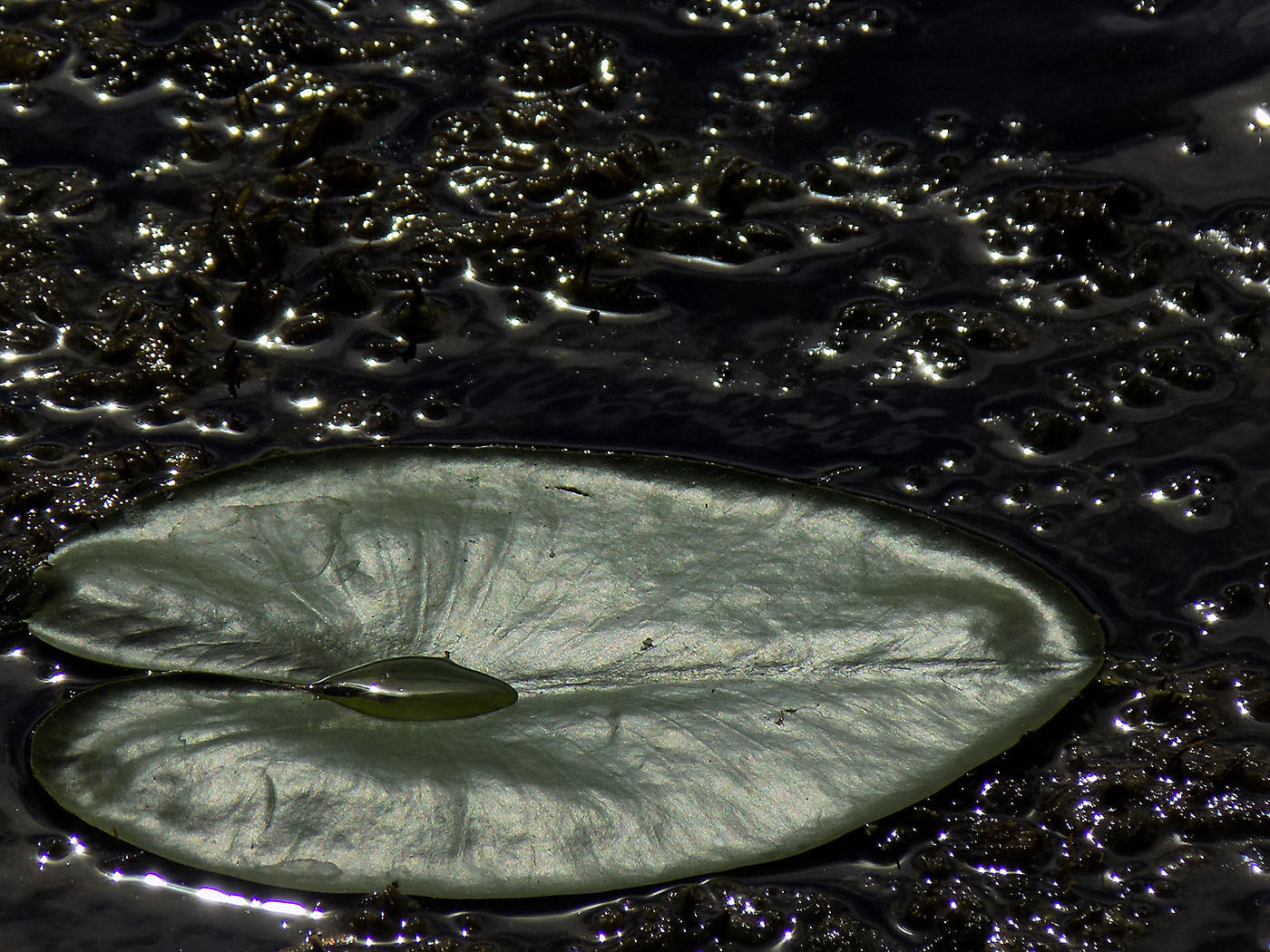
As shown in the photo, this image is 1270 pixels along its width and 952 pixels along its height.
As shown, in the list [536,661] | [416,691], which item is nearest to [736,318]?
[536,661]

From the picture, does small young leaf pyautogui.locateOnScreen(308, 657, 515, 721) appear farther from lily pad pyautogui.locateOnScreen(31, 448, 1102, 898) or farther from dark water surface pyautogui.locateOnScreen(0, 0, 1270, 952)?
dark water surface pyautogui.locateOnScreen(0, 0, 1270, 952)

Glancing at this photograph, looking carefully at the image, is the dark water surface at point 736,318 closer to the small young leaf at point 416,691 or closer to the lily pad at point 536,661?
the lily pad at point 536,661

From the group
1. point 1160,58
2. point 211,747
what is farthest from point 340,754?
point 1160,58

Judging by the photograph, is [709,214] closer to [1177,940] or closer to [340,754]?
[340,754]

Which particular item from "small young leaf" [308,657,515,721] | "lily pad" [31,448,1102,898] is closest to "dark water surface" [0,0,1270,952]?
"lily pad" [31,448,1102,898]

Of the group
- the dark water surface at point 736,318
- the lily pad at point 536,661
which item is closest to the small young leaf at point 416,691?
the lily pad at point 536,661

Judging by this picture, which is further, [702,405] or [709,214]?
[709,214]

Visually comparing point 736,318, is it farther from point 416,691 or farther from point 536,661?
point 416,691
